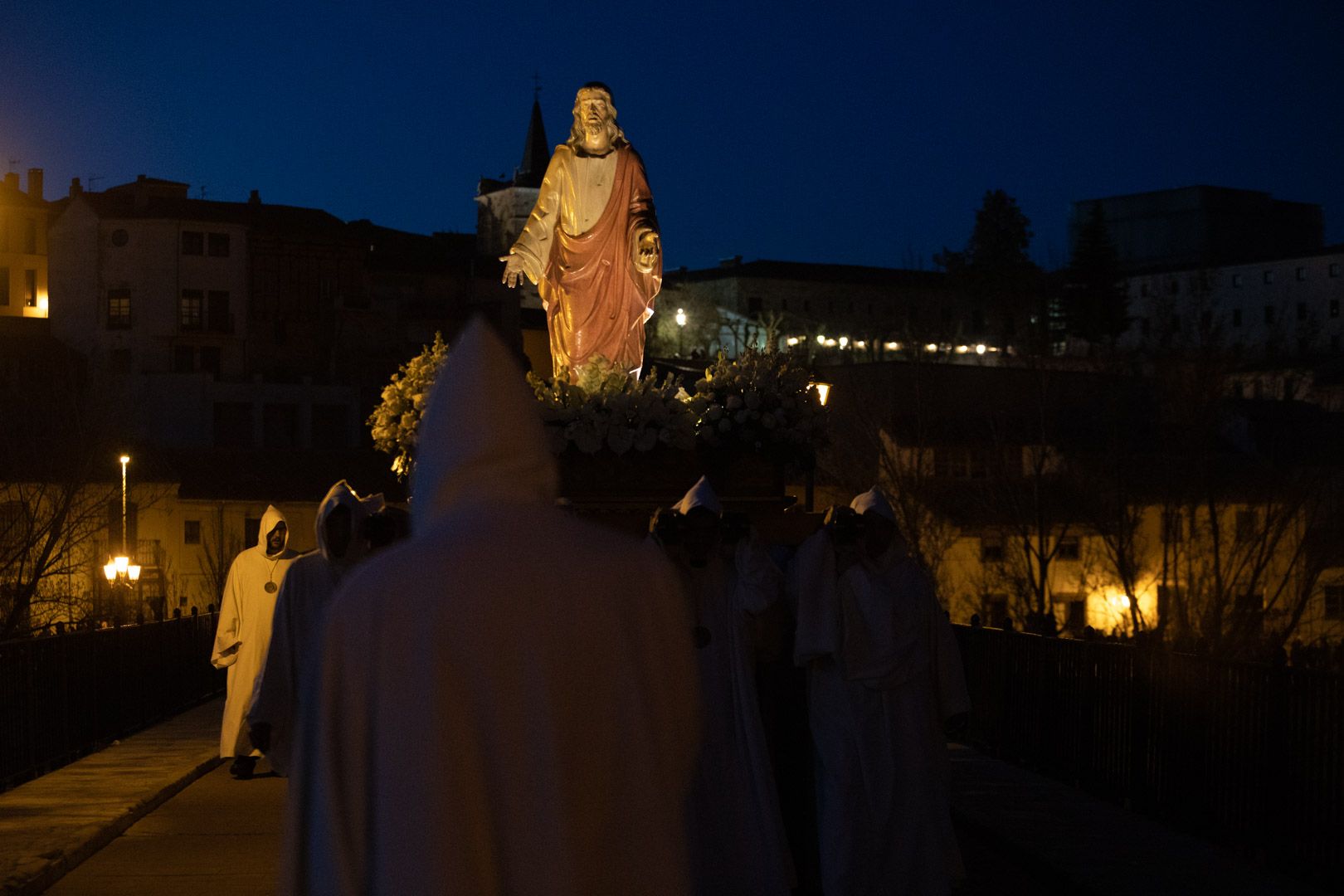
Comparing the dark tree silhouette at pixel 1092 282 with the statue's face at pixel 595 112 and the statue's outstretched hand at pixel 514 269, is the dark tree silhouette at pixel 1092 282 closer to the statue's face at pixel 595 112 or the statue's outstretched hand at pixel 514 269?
the statue's face at pixel 595 112

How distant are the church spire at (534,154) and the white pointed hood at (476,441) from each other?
10327 centimetres

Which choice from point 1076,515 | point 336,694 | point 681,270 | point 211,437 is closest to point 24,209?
point 211,437

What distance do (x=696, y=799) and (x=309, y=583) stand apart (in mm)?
3894

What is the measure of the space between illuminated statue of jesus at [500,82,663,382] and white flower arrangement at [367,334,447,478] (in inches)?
58.9

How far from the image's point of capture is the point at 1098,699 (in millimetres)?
12047

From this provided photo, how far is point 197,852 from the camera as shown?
31.6 feet

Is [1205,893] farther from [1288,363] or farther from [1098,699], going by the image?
[1288,363]

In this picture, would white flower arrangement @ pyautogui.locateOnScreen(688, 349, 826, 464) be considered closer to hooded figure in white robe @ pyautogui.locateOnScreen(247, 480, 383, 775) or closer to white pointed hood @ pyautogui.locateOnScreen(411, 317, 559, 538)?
hooded figure in white robe @ pyautogui.locateOnScreen(247, 480, 383, 775)

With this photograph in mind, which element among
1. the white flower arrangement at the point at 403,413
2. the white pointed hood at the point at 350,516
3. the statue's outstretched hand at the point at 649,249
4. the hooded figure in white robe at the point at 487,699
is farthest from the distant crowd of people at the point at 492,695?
the statue's outstretched hand at the point at 649,249

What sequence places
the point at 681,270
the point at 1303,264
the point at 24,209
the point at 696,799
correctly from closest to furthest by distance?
1. the point at 696,799
2. the point at 24,209
3. the point at 1303,264
4. the point at 681,270

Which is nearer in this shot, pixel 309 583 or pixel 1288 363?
pixel 309 583

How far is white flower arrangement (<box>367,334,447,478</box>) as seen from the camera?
11.8m

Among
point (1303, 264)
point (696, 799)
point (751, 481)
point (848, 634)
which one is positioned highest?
point (1303, 264)

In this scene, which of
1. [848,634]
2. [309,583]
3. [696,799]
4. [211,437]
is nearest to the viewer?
[696,799]
